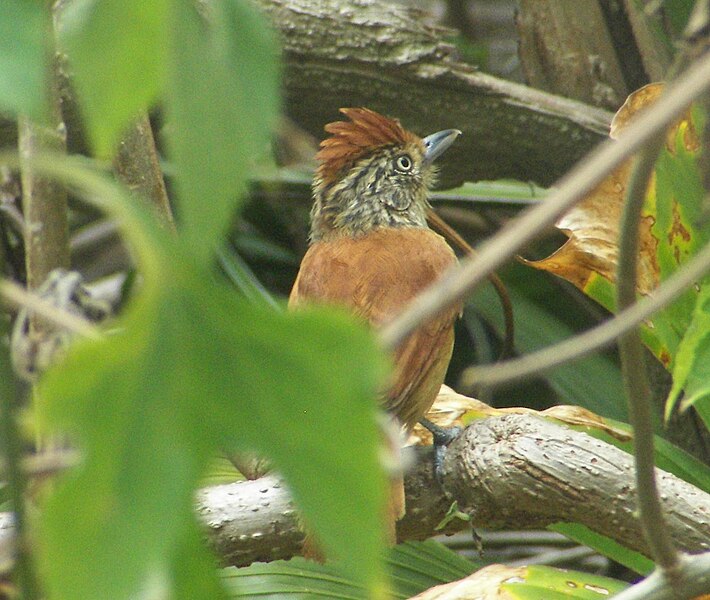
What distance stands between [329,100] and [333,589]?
2017 millimetres

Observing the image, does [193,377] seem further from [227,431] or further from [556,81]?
[556,81]

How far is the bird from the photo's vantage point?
111 inches

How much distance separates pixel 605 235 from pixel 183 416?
2.26 m

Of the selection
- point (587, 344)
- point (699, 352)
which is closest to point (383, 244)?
point (699, 352)

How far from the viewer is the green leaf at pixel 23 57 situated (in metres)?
0.62

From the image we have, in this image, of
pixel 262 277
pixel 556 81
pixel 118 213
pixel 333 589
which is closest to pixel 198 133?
pixel 118 213

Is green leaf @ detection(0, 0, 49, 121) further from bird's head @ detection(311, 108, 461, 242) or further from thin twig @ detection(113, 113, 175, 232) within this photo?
bird's head @ detection(311, 108, 461, 242)

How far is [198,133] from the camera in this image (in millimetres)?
632

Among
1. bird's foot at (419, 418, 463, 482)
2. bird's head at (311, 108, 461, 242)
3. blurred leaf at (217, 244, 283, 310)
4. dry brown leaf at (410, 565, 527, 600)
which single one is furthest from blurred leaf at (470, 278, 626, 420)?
dry brown leaf at (410, 565, 527, 600)

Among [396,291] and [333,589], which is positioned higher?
[396,291]

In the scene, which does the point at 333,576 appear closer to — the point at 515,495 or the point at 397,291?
the point at 515,495

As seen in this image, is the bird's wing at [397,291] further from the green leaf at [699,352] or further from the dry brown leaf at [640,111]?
the green leaf at [699,352]

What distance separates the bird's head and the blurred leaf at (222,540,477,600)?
1.20 meters

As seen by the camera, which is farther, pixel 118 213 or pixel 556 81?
pixel 556 81
